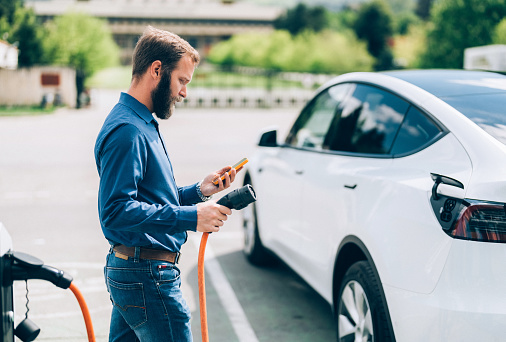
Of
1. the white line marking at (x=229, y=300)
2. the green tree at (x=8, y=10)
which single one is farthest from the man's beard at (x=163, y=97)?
the green tree at (x=8, y=10)

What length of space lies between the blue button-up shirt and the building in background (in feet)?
310

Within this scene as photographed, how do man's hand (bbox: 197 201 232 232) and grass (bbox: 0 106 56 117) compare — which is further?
grass (bbox: 0 106 56 117)

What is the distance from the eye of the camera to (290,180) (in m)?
4.81

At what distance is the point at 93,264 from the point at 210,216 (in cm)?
404

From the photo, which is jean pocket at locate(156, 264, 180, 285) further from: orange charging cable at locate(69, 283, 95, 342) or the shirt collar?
the shirt collar

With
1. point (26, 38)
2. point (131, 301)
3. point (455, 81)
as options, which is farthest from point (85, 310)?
point (26, 38)

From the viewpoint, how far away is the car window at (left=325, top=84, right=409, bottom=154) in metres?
3.76

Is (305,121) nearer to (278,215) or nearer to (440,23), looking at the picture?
(278,215)

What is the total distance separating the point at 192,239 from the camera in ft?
23.7

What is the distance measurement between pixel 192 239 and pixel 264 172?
197 cm

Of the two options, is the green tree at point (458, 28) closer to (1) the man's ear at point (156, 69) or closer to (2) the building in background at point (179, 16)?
(1) the man's ear at point (156, 69)

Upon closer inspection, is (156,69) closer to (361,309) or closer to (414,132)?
(414,132)

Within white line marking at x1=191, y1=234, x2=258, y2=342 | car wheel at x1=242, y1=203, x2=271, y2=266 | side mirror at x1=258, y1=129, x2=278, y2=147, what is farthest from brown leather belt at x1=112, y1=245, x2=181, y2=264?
car wheel at x1=242, y1=203, x2=271, y2=266

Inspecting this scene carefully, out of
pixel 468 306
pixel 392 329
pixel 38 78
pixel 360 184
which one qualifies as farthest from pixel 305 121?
pixel 38 78
